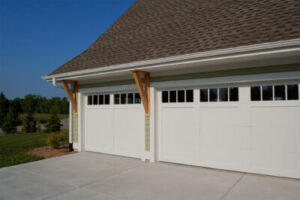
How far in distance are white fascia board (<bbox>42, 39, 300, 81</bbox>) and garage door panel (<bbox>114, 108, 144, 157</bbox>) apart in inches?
55.8

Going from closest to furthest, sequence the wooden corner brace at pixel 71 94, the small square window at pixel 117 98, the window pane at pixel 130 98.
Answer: the window pane at pixel 130 98 → the small square window at pixel 117 98 → the wooden corner brace at pixel 71 94

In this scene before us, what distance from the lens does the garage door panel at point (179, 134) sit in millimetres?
5410

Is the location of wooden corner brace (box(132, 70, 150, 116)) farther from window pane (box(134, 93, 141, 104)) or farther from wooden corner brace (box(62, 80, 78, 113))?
wooden corner brace (box(62, 80, 78, 113))

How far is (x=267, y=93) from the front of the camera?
180 inches

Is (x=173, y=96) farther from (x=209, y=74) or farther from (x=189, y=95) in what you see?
(x=209, y=74)

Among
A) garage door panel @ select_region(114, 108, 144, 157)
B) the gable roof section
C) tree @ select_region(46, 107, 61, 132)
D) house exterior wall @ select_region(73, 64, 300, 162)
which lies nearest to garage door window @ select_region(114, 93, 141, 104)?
garage door panel @ select_region(114, 108, 144, 157)

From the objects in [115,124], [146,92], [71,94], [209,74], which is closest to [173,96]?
[146,92]

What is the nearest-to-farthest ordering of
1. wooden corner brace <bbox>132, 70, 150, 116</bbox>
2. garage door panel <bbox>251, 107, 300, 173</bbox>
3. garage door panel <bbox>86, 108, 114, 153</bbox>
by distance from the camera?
garage door panel <bbox>251, 107, 300, 173</bbox>
wooden corner brace <bbox>132, 70, 150, 116</bbox>
garage door panel <bbox>86, 108, 114, 153</bbox>

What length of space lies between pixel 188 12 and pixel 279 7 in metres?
2.72

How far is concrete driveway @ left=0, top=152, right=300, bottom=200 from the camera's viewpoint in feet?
11.9

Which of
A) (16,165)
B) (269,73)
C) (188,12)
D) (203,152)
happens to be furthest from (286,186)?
(16,165)

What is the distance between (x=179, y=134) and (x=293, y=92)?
2.72 metres

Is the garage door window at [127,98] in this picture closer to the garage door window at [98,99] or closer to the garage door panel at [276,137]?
the garage door window at [98,99]

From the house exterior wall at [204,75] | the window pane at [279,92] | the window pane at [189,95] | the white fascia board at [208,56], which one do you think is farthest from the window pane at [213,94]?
the window pane at [279,92]
